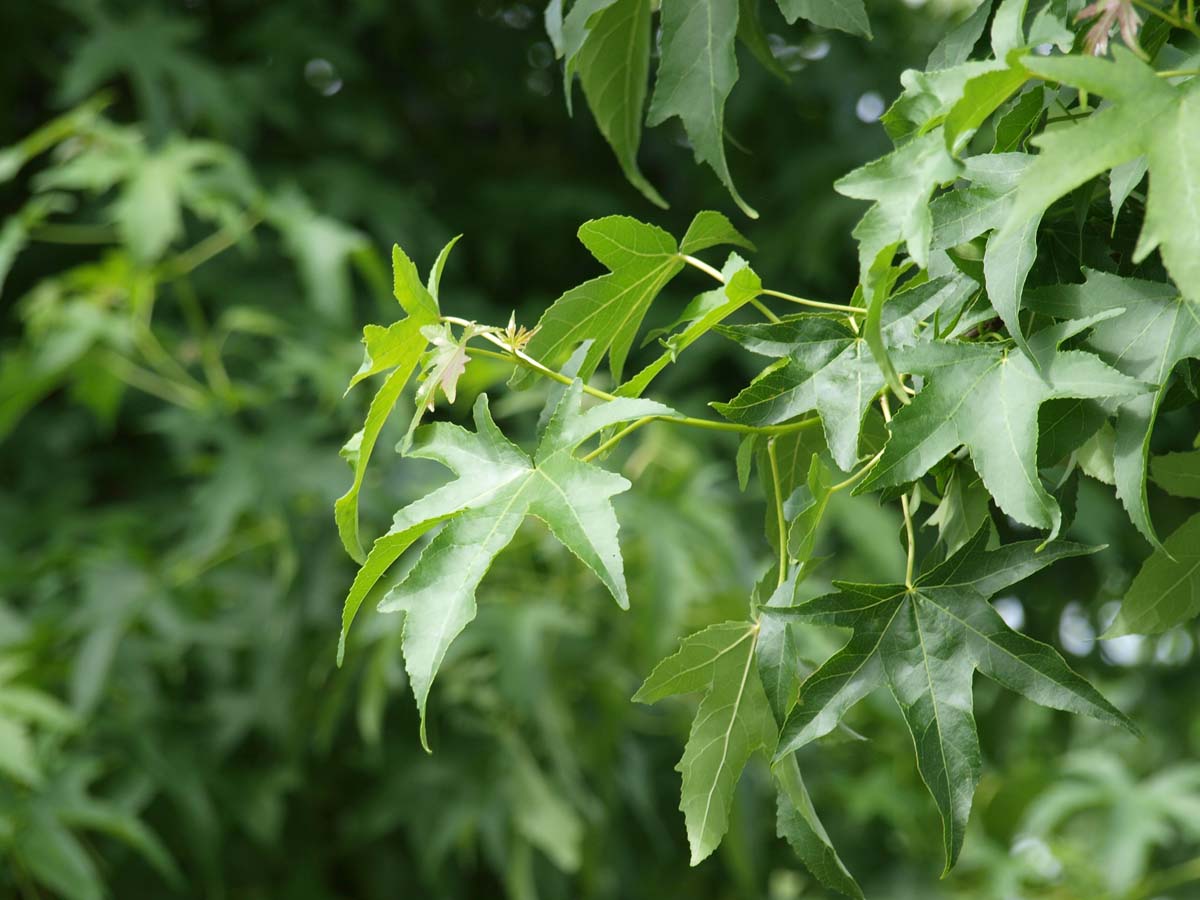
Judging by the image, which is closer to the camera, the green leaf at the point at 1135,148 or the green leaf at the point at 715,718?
the green leaf at the point at 1135,148

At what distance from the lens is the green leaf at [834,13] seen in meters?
0.51

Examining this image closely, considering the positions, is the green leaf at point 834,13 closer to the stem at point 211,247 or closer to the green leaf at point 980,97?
the green leaf at point 980,97

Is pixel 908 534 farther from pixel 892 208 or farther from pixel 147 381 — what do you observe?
pixel 147 381

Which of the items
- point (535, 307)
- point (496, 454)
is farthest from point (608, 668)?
point (496, 454)

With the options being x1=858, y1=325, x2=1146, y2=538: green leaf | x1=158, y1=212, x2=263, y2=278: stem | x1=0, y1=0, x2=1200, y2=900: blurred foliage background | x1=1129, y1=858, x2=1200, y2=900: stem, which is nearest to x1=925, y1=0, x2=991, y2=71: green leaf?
x1=858, y1=325, x2=1146, y2=538: green leaf

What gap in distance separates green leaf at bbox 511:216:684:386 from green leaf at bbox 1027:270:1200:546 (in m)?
0.15

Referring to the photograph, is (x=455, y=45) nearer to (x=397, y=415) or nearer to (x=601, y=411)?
(x=397, y=415)

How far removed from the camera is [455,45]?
2152mm

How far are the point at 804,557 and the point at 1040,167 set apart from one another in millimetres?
162

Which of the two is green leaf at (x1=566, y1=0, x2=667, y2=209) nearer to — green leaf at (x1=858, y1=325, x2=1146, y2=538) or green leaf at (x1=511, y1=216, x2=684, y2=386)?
green leaf at (x1=511, y1=216, x2=684, y2=386)

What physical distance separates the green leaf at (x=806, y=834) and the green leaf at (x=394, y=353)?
0.54ft

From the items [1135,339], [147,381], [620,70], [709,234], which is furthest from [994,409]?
[147,381]

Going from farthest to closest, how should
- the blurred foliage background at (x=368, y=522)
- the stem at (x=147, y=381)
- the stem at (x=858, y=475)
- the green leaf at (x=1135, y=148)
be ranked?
the stem at (x=147, y=381) < the blurred foliage background at (x=368, y=522) < the stem at (x=858, y=475) < the green leaf at (x=1135, y=148)

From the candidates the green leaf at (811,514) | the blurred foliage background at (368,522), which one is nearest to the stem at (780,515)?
the green leaf at (811,514)
